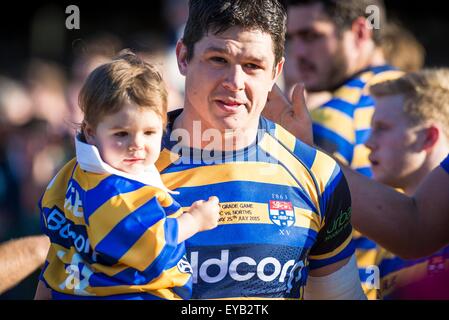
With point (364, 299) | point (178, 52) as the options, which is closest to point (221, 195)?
point (178, 52)

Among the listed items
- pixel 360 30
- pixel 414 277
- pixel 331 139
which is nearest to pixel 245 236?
pixel 414 277

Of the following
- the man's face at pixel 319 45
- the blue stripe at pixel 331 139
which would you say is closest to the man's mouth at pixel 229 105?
the blue stripe at pixel 331 139

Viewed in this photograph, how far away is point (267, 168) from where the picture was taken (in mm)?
3479

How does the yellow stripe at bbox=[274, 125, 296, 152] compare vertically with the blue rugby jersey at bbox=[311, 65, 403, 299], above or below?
above

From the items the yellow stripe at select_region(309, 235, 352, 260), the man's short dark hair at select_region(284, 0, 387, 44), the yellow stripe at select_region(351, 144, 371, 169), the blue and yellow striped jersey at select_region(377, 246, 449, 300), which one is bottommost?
the blue and yellow striped jersey at select_region(377, 246, 449, 300)

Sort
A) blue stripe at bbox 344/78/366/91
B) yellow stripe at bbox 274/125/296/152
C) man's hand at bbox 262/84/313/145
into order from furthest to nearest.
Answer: blue stripe at bbox 344/78/366/91 < man's hand at bbox 262/84/313/145 < yellow stripe at bbox 274/125/296/152

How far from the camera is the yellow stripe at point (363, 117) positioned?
5.50 metres

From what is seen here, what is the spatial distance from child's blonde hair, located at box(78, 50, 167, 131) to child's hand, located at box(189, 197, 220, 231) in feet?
1.16

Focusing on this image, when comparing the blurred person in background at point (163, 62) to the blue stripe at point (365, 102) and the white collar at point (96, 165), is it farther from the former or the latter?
the blue stripe at point (365, 102)

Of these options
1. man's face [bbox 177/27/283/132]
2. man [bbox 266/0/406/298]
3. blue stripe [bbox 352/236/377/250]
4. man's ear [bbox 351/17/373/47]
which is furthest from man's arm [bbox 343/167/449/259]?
man's ear [bbox 351/17/373/47]

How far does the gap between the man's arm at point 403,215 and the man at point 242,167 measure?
0.51 m

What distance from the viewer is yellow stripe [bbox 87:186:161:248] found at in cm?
301

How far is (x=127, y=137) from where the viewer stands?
3102 millimetres

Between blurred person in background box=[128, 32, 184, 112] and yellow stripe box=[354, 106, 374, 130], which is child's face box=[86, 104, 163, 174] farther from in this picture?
yellow stripe box=[354, 106, 374, 130]
